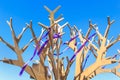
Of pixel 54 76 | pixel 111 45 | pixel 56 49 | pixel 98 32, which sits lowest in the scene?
pixel 54 76

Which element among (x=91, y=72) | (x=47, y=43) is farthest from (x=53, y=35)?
(x=91, y=72)

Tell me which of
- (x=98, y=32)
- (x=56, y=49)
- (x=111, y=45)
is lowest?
(x=56, y=49)

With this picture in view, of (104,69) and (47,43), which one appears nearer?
(47,43)

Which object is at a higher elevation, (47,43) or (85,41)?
(85,41)

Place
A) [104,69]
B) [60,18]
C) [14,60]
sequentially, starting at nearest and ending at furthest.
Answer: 1. [14,60]
2. [60,18]
3. [104,69]

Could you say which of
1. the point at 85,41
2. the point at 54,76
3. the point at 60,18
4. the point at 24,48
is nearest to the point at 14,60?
the point at 24,48

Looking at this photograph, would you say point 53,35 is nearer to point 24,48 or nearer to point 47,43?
point 47,43

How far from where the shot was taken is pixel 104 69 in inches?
288

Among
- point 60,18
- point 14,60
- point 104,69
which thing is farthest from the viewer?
point 104,69

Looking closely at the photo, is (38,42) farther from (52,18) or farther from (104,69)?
(104,69)

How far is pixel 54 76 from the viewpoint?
6.33m

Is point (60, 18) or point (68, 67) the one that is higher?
point (60, 18)

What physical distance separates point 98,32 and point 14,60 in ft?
7.28

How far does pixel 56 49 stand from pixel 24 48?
0.61 m
